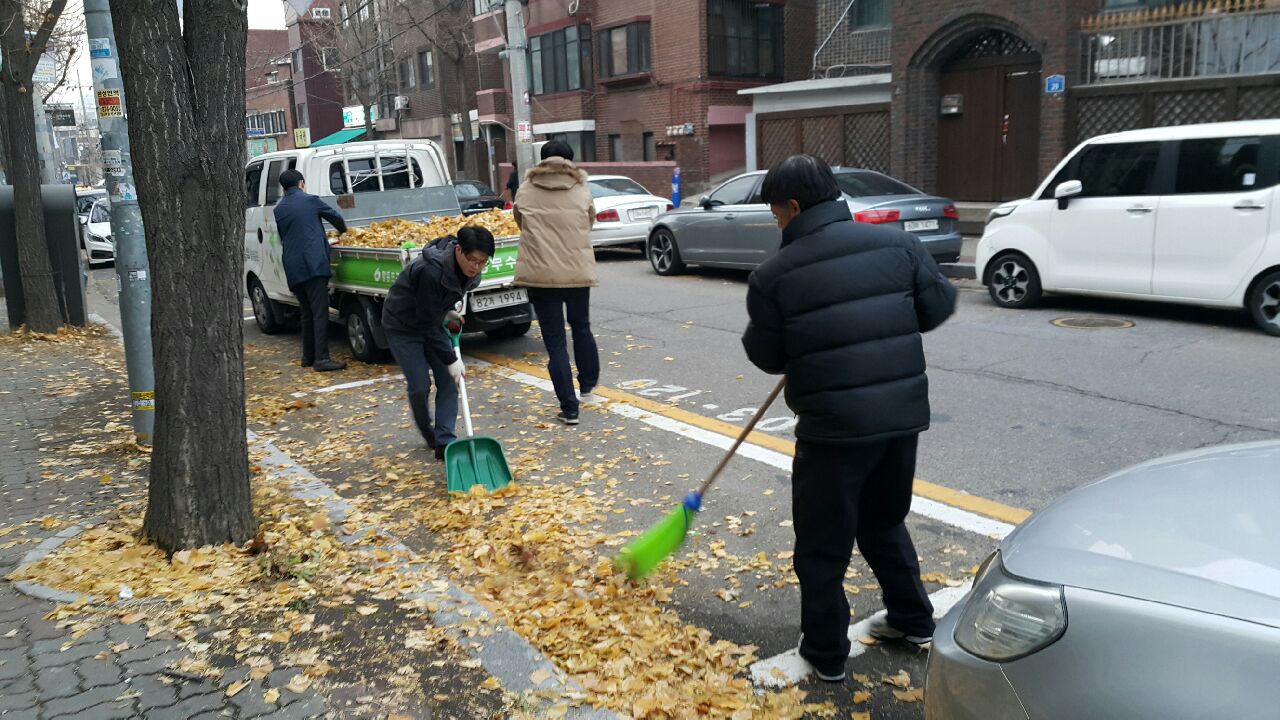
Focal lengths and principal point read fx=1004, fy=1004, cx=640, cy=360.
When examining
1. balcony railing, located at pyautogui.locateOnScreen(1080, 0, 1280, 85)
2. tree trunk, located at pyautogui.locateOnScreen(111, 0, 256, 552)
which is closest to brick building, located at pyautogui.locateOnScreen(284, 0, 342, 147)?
balcony railing, located at pyautogui.locateOnScreen(1080, 0, 1280, 85)

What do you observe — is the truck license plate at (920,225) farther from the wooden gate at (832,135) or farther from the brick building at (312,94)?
the brick building at (312,94)

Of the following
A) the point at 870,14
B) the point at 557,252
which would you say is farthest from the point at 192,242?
the point at 870,14

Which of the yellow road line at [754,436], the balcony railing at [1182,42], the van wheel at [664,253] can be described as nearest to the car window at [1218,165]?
the yellow road line at [754,436]

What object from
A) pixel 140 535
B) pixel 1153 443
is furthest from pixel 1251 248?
pixel 140 535

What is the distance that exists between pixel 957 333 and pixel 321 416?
5.93 m

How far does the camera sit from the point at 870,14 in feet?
76.4

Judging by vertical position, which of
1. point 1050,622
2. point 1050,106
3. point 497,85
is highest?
point 497,85

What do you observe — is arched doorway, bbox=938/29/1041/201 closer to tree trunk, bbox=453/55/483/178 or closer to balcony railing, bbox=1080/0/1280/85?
balcony railing, bbox=1080/0/1280/85

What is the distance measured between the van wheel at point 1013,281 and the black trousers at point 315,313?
7083 mm

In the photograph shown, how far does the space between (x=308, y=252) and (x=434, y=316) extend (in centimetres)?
368

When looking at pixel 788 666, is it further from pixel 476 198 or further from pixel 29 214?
pixel 476 198

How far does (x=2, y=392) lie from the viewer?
9.02 metres

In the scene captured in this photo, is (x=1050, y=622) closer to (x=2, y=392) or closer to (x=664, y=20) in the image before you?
(x=2, y=392)

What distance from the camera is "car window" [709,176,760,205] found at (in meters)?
14.0
